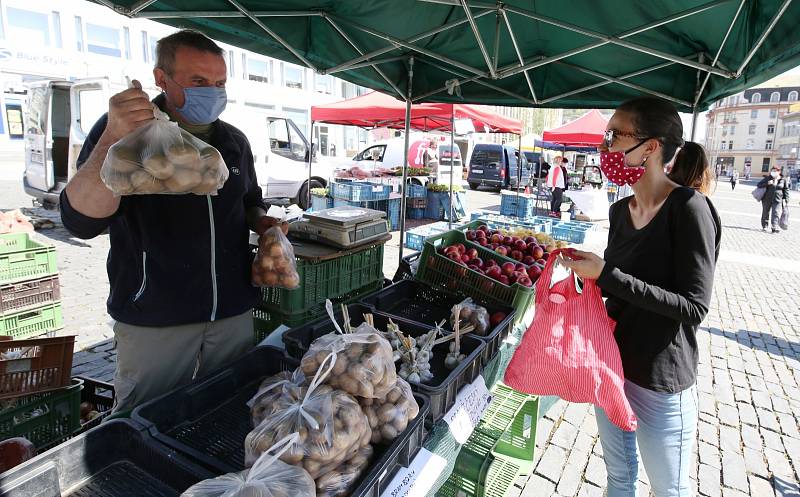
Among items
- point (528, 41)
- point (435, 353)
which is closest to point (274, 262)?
point (435, 353)

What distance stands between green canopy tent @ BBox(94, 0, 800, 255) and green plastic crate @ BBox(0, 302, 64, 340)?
3.00 m

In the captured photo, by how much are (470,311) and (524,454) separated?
1221 millimetres

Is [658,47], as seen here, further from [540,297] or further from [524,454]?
[524,454]

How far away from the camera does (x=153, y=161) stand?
1.28 metres

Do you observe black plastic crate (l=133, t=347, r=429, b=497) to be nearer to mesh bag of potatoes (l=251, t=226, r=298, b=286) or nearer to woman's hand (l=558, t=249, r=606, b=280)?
mesh bag of potatoes (l=251, t=226, r=298, b=286)

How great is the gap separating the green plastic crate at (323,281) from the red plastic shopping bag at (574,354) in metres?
1.17

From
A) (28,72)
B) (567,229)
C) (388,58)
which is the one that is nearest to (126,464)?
(388,58)

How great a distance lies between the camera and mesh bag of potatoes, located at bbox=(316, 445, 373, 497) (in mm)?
1108

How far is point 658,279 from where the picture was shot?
6.20 feet

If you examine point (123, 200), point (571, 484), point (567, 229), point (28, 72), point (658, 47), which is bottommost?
point (571, 484)

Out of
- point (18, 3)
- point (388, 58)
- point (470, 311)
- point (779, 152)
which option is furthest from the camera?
point (779, 152)

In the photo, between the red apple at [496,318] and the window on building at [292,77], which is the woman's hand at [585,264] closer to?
the red apple at [496,318]

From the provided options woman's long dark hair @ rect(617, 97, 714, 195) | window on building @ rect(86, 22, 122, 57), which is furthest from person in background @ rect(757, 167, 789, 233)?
window on building @ rect(86, 22, 122, 57)

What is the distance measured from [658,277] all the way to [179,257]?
193 centimetres
